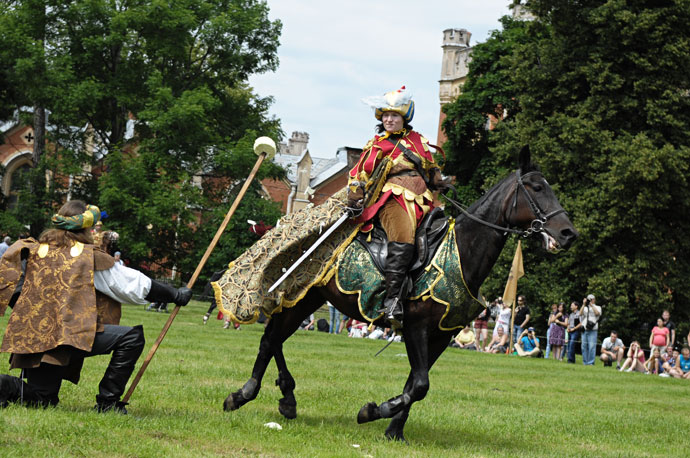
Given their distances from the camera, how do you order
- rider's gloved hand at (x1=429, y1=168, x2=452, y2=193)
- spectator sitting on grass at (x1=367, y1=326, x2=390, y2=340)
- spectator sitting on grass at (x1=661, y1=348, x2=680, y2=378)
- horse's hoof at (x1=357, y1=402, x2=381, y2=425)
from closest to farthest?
horse's hoof at (x1=357, y1=402, x2=381, y2=425) → rider's gloved hand at (x1=429, y1=168, x2=452, y2=193) → spectator sitting on grass at (x1=661, y1=348, x2=680, y2=378) → spectator sitting on grass at (x1=367, y1=326, x2=390, y2=340)

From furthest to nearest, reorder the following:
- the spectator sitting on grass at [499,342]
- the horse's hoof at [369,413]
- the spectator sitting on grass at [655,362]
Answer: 1. the spectator sitting on grass at [499,342]
2. the spectator sitting on grass at [655,362]
3. the horse's hoof at [369,413]

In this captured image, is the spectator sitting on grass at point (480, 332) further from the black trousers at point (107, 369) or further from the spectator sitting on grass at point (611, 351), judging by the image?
the black trousers at point (107, 369)

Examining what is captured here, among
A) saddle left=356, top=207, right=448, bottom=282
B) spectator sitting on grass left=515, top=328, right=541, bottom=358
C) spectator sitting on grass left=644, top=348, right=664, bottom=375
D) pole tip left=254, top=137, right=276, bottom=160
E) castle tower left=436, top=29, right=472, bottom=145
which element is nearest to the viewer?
saddle left=356, top=207, right=448, bottom=282

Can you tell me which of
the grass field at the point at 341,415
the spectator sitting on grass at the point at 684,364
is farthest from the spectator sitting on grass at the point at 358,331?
the grass field at the point at 341,415

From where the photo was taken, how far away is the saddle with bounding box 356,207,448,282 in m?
8.52

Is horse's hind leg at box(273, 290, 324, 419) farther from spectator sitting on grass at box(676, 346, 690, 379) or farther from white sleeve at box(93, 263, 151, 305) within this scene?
spectator sitting on grass at box(676, 346, 690, 379)

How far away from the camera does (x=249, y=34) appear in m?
46.2

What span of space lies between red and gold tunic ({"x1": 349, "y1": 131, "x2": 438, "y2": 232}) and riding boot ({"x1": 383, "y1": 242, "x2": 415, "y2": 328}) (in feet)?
1.29

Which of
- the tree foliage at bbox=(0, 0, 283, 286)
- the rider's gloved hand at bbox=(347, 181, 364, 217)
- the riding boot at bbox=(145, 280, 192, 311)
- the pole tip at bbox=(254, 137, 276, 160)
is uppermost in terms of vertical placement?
the tree foliage at bbox=(0, 0, 283, 286)

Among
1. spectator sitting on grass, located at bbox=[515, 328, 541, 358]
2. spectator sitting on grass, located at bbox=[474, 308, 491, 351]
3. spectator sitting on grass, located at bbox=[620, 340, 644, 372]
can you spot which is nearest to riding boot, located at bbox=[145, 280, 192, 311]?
spectator sitting on grass, located at bbox=[620, 340, 644, 372]

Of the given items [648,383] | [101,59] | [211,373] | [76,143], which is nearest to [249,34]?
[101,59]

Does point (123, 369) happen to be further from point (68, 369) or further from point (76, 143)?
point (76, 143)

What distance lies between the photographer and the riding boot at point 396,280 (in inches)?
326

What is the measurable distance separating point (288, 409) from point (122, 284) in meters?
2.37
